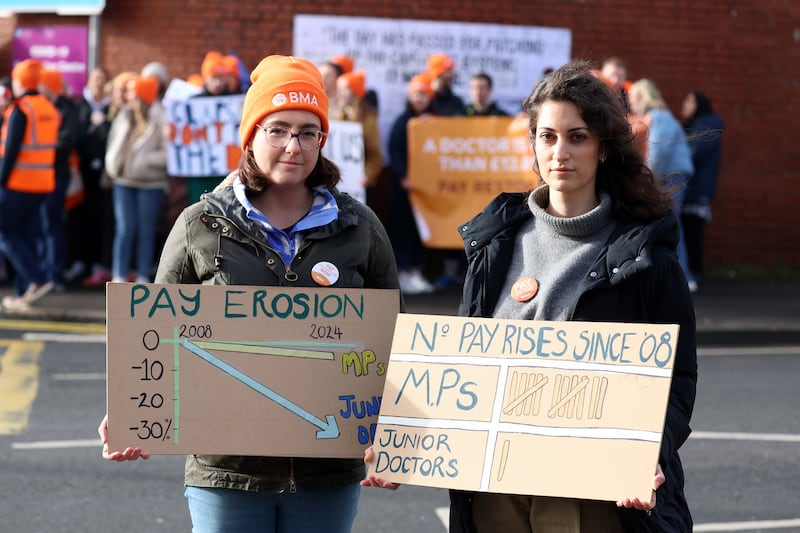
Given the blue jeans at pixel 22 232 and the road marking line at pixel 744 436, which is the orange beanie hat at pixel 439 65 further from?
the road marking line at pixel 744 436

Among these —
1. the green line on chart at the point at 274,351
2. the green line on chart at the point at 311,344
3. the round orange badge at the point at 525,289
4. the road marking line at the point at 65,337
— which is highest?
the round orange badge at the point at 525,289

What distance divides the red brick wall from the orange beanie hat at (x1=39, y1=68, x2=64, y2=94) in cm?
203

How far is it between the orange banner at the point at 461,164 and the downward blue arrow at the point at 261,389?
31.2 ft

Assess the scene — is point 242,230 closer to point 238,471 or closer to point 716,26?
point 238,471

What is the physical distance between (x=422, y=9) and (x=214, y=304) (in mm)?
11492

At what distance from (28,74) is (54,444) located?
5.20 metres

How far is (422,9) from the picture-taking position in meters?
14.5

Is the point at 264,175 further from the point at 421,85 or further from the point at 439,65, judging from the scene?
the point at 439,65

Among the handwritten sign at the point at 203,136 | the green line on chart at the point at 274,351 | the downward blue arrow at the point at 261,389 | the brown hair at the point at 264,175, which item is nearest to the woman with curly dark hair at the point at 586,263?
the downward blue arrow at the point at 261,389

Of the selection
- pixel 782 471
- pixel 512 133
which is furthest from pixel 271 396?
pixel 512 133

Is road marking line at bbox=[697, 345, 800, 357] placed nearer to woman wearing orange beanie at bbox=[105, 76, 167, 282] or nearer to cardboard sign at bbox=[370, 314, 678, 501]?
woman wearing orange beanie at bbox=[105, 76, 167, 282]

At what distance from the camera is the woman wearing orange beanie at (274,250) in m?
3.42

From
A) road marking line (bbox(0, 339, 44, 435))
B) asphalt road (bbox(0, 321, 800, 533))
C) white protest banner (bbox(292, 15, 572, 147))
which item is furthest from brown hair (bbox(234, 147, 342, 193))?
white protest banner (bbox(292, 15, 572, 147))

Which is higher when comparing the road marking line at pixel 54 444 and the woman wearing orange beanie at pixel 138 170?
the woman wearing orange beanie at pixel 138 170
